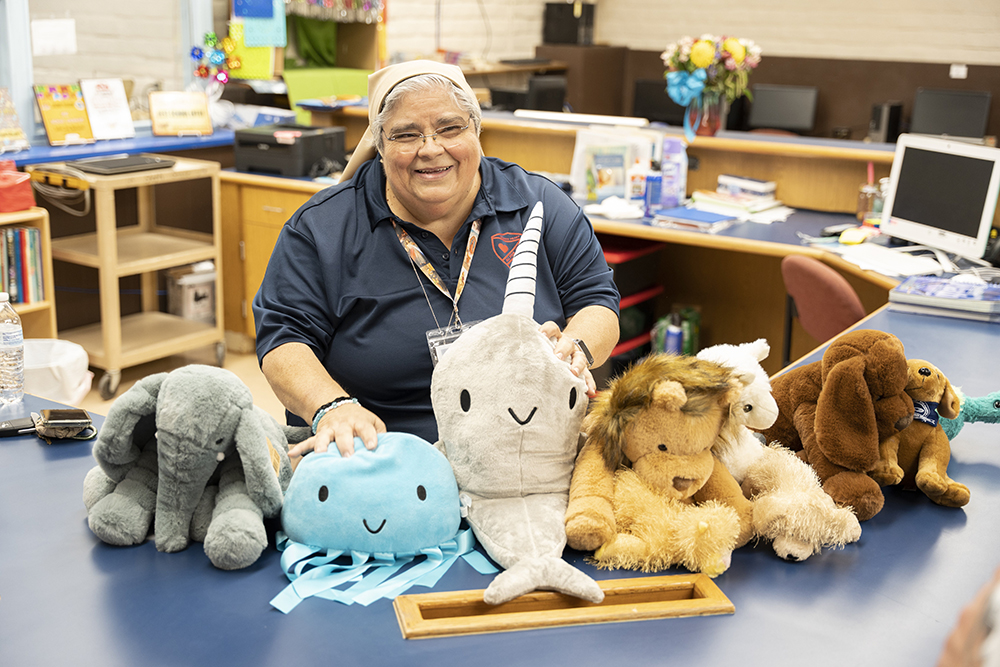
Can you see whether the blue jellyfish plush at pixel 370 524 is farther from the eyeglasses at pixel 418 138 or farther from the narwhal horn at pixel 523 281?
the eyeglasses at pixel 418 138

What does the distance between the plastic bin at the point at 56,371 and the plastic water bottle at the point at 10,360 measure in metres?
0.60

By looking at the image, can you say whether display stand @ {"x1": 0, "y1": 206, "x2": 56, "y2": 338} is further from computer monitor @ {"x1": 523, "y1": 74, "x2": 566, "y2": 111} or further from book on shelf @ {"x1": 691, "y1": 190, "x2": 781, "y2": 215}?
computer monitor @ {"x1": 523, "y1": 74, "x2": 566, "y2": 111}

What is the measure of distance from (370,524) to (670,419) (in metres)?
0.41

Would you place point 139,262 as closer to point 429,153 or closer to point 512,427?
point 429,153

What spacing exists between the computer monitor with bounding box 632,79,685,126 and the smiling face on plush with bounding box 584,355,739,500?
659cm

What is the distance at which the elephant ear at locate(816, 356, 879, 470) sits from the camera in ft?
4.45

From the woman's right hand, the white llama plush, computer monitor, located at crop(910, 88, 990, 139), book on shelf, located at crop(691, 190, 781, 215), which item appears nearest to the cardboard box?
book on shelf, located at crop(691, 190, 781, 215)

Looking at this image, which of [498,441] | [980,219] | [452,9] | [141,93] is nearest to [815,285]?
[980,219]

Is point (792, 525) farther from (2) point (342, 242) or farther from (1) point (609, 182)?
(1) point (609, 182)

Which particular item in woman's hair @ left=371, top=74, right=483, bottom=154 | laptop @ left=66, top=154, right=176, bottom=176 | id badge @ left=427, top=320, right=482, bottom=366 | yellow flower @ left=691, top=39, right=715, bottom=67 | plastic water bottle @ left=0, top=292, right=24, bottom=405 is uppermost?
yellow flower @ left=691, top=39, right=715, bottom=67

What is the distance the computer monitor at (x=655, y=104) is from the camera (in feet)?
24.6

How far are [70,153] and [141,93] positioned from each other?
781 mm

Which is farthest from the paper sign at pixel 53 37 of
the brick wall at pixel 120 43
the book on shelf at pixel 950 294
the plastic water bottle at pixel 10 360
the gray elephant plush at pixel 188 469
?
the book on shelf at pixel 950 294

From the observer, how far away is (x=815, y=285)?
281cm
